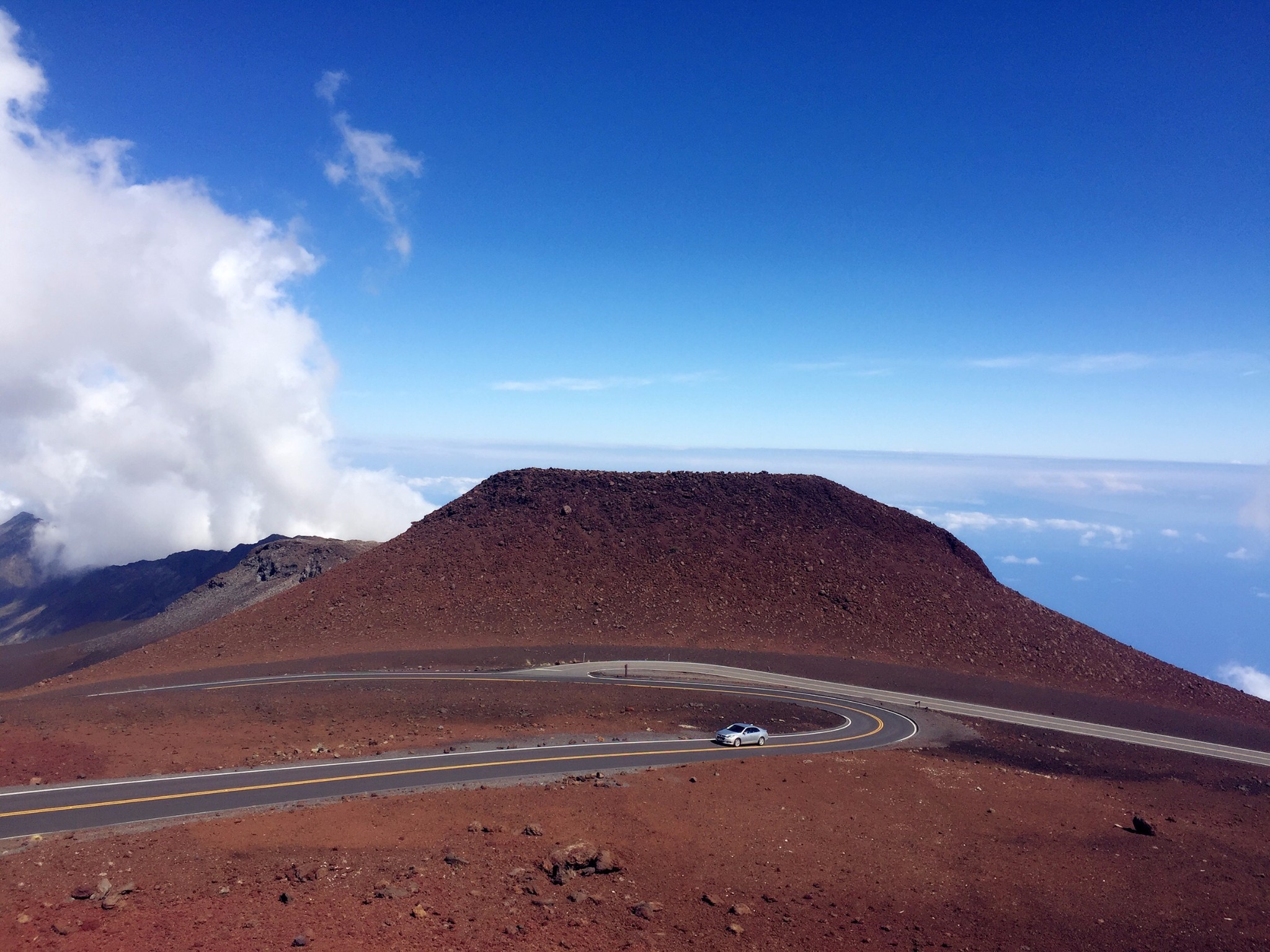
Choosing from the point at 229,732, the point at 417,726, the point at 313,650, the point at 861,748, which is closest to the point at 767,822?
the point at 861,748

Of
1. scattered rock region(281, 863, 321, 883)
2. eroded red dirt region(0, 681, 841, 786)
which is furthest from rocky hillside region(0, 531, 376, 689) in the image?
A: scattered rock region(281, 863, 321, 883)

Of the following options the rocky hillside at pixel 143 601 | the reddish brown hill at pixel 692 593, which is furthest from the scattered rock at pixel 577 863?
the rocky hillside at pixel 143 601

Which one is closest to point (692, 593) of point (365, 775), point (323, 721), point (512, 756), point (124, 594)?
point (512, 756)

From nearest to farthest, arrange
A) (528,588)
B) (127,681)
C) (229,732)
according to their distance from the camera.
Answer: (229,732) → (127,681) → (528,588)

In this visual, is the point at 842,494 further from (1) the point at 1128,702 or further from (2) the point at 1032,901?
(2) the point at 1032,901

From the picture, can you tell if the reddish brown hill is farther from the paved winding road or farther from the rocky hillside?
the rocky hillside

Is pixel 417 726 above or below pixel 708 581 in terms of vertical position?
below

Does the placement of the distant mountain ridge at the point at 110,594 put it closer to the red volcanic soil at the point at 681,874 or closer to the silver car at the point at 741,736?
the silver car at the point at 741,736
